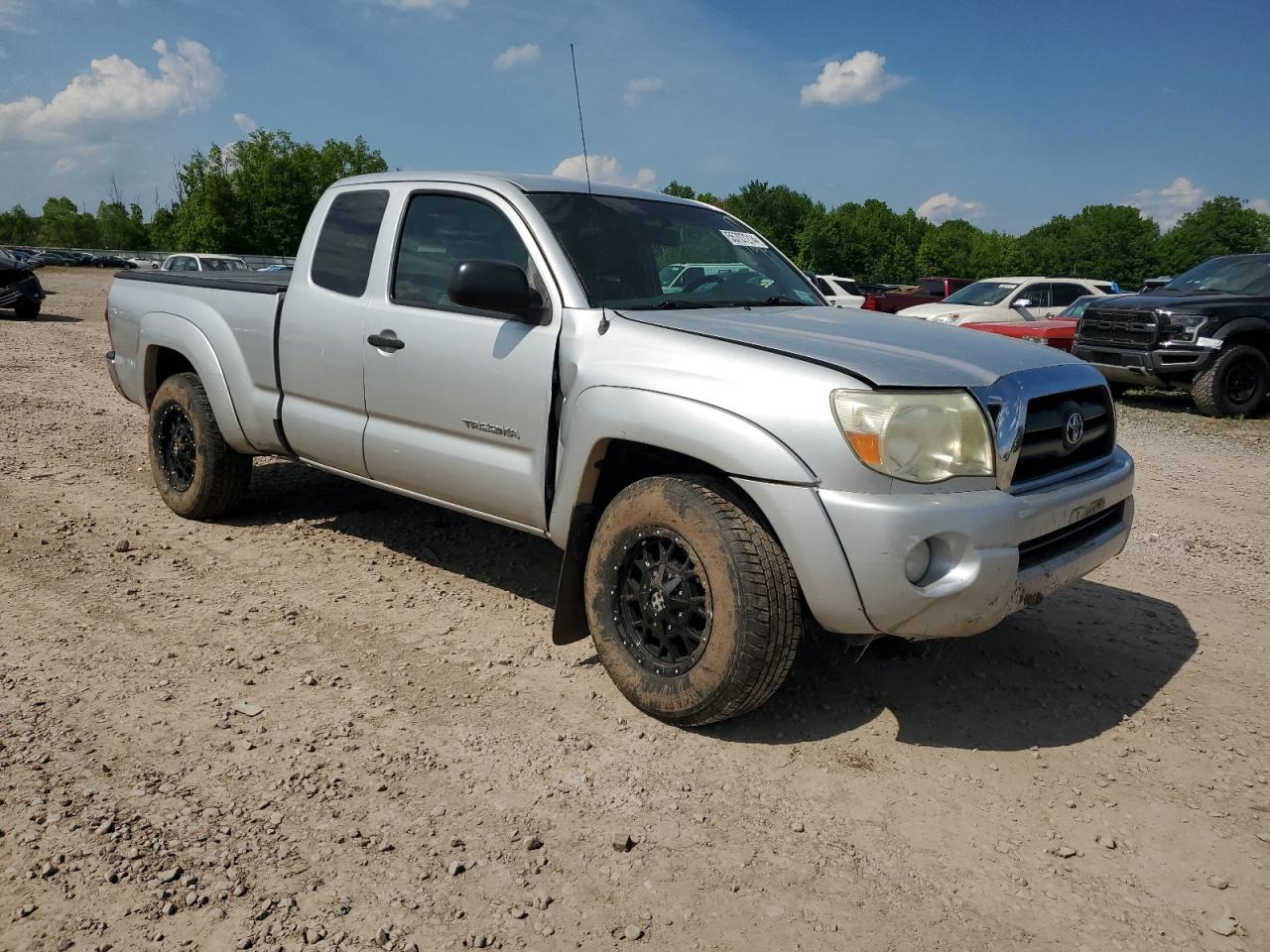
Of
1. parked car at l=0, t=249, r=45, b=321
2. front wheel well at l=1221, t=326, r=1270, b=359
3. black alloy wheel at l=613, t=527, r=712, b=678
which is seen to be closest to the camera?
black alloy wheel at l=613, t=527, r=712, b=678

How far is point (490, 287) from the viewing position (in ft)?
11.7

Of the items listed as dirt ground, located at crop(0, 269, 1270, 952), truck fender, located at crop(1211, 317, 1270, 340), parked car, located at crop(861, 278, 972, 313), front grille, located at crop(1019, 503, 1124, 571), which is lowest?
dirt ground, located at crop(0, 269, 1270, 952)

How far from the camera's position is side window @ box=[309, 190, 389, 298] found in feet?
15.0

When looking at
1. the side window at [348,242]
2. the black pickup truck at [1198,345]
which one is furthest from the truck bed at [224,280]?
the black pickup truck at [1198,345]

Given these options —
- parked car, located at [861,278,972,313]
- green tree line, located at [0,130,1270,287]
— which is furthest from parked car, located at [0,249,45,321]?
green tree line, located at [0,130,1270,287]

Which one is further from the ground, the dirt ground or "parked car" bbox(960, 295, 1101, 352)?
"parked car" bbox(960, 295, 1101, 352)

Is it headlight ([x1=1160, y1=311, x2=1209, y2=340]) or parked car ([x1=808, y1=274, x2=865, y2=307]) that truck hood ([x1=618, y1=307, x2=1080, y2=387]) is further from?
parked car ([x1=808, y1=274, x2=865, y2=307])

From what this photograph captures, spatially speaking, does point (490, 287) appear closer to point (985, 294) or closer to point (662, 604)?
point (662, 604)

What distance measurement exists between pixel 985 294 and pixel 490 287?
14503 millimetres

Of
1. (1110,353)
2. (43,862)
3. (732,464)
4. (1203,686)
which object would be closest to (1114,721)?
(1203,686)

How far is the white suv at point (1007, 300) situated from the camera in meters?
15.2

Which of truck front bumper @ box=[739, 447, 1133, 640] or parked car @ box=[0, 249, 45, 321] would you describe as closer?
truck front bumper @ box=[739, 447, 1133, 640]

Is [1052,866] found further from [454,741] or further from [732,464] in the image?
[454,741]

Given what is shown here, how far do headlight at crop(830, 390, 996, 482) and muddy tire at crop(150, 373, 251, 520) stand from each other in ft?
12.5
